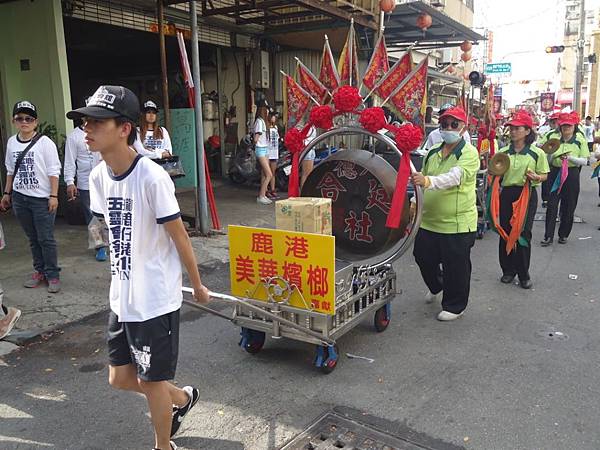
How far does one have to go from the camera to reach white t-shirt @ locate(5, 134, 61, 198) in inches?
200

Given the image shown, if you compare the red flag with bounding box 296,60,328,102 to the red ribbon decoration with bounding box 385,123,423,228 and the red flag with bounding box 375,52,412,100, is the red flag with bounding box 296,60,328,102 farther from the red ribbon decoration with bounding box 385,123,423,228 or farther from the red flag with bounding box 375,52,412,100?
the red ribbon decoration with bounding box 385,123,423,228

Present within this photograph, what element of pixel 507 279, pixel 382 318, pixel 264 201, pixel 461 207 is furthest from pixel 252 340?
pixel 264 201

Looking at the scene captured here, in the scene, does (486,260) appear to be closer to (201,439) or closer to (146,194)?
(201,439)

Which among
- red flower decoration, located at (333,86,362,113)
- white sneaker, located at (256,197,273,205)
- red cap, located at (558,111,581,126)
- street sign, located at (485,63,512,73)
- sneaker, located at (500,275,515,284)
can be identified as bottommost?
sneaker, located at (500,275,515,284)

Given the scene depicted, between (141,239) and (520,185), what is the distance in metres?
4.63

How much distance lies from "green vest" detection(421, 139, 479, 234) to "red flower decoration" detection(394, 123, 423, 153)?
2.39 ft

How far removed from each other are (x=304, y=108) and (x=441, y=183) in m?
1.29

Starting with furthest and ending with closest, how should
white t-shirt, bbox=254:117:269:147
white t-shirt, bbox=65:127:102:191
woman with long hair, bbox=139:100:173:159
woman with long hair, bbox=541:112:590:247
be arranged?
white t-shirt, bbox=254:117:269:147
woman with long hair, bbox=541:112:590:247
woman with long hair, bbox=139:100:173:159
white t-shirt, bbox=65:127:102:191

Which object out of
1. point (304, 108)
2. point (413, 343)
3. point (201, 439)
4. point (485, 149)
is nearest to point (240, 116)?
point (485, 149)

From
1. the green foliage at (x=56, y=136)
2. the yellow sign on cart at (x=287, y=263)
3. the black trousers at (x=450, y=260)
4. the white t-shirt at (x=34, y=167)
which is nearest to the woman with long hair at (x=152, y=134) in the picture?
the green foliage at (x=56, y=136)

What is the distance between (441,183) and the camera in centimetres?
440

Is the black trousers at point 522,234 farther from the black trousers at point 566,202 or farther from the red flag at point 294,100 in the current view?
the red flag at point 294,100

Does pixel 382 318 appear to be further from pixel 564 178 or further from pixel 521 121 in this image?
pixel 564 178

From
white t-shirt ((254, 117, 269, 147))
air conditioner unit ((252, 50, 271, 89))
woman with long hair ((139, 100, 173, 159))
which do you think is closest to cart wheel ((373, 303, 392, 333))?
woman with long hair ((139, 100, 173, 159))
